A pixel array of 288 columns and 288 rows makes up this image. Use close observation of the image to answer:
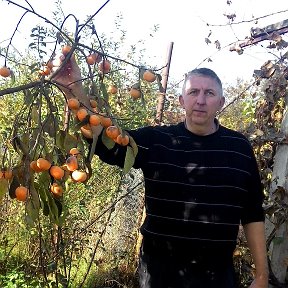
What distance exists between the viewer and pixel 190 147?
2.02 metres

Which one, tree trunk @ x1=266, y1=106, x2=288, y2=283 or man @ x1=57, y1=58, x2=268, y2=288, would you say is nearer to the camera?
man @ x1=57, y1=58, x2=268, y2=288

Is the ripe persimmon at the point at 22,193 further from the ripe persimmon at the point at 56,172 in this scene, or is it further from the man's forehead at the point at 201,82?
the man's forehead at the point at 201,82

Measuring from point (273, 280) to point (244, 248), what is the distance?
0.43 meters

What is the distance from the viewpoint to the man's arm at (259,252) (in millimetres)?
Result: 2072

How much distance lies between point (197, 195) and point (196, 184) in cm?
5

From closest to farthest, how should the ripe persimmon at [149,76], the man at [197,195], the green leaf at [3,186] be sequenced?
the green leaf at [3,186], the ripe persimmon at [149,76], the man at [197,195]

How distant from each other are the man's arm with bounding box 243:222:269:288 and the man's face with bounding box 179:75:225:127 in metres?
0.50

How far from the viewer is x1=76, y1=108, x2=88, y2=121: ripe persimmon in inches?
52.7

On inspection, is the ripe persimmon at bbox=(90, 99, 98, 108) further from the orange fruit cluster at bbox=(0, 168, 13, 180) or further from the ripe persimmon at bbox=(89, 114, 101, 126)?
the orange fruit cluster at bbox=(0, 168, 13, 180)

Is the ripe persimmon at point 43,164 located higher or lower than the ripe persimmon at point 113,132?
lower

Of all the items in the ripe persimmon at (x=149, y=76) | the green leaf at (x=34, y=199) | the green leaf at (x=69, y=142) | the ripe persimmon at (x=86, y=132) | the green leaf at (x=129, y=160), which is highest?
the ripe persimmon at (x=149, y=76)

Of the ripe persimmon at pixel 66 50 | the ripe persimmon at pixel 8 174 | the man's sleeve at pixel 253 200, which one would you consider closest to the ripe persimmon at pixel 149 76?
the ripe persimmon at pixel 66 50

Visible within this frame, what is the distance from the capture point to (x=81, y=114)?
4.39ft

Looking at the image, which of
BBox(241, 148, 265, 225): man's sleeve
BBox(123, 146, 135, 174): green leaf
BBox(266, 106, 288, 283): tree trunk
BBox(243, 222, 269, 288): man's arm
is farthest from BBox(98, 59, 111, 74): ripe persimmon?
BBox(266, 106, 288, 283): tree trunk
